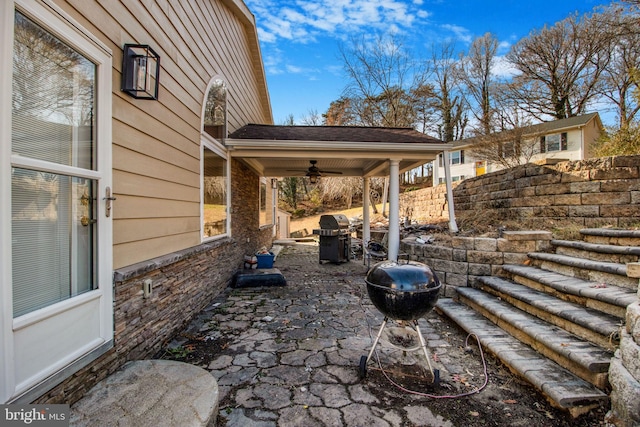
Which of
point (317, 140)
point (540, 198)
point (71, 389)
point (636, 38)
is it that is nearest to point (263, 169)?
point (317, 140)

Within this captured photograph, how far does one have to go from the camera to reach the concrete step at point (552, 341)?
7.20ft

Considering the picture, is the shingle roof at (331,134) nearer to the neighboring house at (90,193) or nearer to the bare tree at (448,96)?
the neighboring house at (90,193)

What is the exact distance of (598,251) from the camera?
3.58 metres

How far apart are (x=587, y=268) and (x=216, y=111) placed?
5520 mm

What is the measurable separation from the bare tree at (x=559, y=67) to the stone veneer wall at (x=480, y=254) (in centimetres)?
1735

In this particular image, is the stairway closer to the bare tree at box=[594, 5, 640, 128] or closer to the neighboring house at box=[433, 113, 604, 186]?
the bare tree at box=[594, 5, 640, 128]

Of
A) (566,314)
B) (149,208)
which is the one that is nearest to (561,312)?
(566,314)

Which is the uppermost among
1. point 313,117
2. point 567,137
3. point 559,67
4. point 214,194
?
point 559,67

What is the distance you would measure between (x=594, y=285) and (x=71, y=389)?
4.49m

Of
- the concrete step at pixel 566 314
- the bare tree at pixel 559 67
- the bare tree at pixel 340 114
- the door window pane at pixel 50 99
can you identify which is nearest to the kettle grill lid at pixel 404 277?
the concrete step at pixel 566 314

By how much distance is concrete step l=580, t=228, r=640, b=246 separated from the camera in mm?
3698

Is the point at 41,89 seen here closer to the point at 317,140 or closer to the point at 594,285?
the point at 317,140

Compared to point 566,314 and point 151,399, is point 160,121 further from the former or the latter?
point 566,314

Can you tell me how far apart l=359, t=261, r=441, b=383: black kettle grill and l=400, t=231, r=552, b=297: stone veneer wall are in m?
2.33
